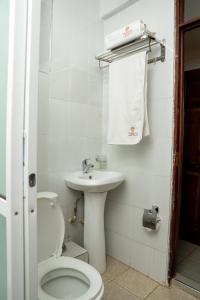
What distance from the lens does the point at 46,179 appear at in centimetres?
175

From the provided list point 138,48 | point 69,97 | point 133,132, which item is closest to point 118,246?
point 133,132

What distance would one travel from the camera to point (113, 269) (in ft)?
6.26

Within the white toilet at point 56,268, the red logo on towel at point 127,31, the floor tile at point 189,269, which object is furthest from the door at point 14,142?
the floor tile at point 189,269

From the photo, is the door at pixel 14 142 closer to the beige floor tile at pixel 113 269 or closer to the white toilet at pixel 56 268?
the white toilet at pixel 56 268

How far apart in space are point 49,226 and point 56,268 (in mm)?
272

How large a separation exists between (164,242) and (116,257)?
0.58 metres

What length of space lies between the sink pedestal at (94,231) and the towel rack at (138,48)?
1.19 meters

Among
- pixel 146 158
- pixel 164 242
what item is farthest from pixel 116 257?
pixel 146 158

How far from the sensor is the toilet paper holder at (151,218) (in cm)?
171

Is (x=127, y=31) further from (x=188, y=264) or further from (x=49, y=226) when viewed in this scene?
→ (x=188, y=264)

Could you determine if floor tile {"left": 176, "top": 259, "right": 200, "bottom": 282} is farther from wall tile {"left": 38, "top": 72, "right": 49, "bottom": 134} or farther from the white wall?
the white wall

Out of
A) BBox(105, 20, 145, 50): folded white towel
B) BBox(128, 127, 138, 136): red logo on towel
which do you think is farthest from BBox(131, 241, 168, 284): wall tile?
BBox(105, 20, 145, 50): folded white towel

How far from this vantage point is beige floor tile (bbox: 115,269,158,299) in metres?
1.63

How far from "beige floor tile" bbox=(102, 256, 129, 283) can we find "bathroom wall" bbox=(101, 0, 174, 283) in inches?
2.0
